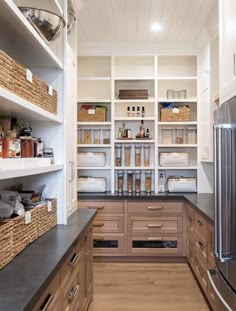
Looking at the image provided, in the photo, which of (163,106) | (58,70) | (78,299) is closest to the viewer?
(78,299)

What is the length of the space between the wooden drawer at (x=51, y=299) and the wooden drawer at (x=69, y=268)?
0.09m

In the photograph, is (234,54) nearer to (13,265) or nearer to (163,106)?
(13,265)

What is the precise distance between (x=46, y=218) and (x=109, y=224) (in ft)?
6.85

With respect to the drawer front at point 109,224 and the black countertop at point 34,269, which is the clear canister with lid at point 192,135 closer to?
the drawer front at point 109,224

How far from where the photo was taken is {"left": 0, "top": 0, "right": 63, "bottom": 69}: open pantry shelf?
1.61 metres

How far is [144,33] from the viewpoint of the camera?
4.20 meters

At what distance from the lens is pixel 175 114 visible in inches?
180

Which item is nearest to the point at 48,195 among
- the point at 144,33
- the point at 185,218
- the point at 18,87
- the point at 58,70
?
the point at 58,70

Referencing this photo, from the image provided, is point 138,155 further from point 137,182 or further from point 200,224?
point 200,224

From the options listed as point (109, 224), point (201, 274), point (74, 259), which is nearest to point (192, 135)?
point (109, 224)

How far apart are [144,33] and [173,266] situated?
2758mm

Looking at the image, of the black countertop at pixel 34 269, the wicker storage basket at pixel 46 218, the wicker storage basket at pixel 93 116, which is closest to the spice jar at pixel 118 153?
the wicker storage basket at pixel 93 116

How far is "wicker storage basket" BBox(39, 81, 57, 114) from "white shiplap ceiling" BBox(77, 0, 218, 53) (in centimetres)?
131

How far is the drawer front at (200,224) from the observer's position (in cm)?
315
